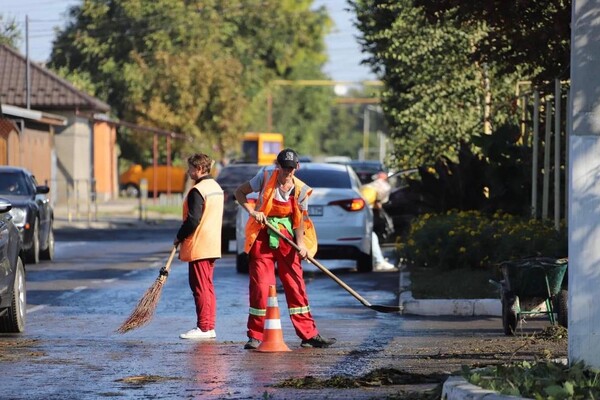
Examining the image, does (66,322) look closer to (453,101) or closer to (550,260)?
(550,260)

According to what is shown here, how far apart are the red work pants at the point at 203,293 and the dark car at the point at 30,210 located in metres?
10.5

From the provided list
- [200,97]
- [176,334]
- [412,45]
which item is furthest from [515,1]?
[200,97]

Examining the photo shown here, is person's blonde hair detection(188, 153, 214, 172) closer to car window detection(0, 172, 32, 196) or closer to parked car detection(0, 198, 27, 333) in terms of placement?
parked car detection(0, 198, 27, 333)

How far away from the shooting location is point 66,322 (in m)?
14.8

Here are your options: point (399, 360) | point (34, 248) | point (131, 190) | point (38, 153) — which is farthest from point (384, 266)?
point (131, 190)

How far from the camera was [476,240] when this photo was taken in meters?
18.4

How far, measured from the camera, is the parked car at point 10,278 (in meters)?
13.1

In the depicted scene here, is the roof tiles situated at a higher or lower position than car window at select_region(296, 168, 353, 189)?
higher

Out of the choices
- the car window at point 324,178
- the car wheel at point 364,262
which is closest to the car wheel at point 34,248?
the car window at point 324,178

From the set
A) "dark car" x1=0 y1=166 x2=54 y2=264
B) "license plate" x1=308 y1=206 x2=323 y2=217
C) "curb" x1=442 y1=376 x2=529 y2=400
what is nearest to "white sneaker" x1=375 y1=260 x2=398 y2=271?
"license plate" x1=308 y1=206 x2=323 y2=217

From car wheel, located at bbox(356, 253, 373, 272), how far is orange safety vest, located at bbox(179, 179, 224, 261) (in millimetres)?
8272

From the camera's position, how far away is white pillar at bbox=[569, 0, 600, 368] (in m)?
9.10

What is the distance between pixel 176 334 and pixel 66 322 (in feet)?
5.29

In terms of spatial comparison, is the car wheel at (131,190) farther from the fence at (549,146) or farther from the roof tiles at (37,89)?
the fence at (549,146)
